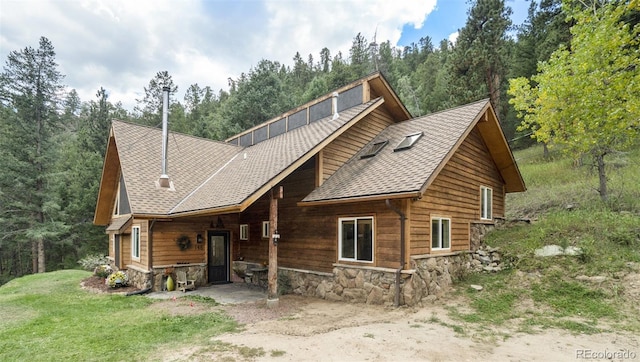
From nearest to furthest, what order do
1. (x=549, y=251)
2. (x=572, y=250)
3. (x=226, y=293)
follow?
(x=572, y=250)
(x=549, y=251)
(x=226, y=293)

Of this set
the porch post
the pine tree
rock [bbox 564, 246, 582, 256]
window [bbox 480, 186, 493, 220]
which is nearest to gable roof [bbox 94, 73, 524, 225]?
the porch post

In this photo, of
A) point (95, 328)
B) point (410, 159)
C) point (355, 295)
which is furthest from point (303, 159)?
point (95, 328)

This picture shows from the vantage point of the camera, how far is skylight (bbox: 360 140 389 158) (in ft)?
32.7

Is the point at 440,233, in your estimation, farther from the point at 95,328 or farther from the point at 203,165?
the point at 203,165

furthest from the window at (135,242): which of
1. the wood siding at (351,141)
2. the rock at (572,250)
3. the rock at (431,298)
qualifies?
the rock at (572,250)

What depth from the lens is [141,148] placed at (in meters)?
12.8

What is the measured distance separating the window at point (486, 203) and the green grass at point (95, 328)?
8816mm

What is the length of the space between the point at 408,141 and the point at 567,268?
5.18 m

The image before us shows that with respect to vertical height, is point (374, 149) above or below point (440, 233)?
above

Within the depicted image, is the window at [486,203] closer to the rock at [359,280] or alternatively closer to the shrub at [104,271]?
the rock at [359,280]

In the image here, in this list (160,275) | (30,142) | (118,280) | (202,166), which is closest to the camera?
(160,275)

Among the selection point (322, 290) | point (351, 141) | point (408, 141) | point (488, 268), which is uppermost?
point (351, 141)

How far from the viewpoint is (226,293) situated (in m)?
9.59

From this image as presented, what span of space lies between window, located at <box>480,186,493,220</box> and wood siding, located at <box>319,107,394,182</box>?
410 cm
